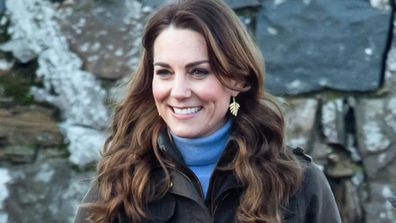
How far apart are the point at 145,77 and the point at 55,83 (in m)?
1.15

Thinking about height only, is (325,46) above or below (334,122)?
above

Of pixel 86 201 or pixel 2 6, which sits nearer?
pixel 86 201

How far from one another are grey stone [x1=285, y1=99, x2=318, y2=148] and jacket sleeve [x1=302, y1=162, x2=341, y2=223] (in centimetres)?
105

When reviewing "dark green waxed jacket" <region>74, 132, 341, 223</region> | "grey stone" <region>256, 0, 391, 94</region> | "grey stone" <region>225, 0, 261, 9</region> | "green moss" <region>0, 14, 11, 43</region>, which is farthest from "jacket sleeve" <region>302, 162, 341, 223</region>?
"green moss" <region>0, 14, 11, 43</region>

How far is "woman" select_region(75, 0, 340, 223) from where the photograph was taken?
2.59 m

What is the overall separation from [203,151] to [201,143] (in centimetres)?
3

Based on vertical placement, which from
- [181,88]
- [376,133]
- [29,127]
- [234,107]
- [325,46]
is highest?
[181,88]

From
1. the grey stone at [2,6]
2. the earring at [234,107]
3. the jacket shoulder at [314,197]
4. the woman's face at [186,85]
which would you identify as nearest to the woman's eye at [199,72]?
→ the woman's face at [186,85]

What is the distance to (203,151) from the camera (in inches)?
104

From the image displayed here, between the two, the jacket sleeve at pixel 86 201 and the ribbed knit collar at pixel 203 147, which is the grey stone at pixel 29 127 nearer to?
the jacket sleeve at pixel 86 201

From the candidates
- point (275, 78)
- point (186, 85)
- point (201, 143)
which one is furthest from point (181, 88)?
point (275, 78)

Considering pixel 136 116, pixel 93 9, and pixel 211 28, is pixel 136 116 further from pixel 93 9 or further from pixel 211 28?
pixel 93 9

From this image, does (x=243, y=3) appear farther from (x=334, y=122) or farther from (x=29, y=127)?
(x=29, y=127)

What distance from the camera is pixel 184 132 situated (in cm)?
261
